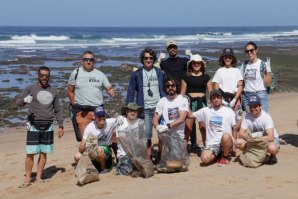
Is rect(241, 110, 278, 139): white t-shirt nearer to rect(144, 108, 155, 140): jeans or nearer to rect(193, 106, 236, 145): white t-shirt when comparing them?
rect(193, 106, 236, 145): white t-shirt

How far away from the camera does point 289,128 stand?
31.3 feet

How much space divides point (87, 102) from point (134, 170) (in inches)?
45.9

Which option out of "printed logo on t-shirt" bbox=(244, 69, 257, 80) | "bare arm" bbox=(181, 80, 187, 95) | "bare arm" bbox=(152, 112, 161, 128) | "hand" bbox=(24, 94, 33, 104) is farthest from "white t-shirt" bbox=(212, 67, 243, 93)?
"hand" bbox=(24, 94, 33, 104)

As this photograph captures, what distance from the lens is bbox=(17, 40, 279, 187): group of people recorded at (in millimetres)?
6508

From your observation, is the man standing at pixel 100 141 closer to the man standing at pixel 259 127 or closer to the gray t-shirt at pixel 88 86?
the gray t-shirt at pixel 88 86

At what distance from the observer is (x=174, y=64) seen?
723 centimetres

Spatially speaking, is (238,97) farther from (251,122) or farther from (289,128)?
(289,128)

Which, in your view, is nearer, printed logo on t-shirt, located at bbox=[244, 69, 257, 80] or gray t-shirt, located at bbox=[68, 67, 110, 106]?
gray t-shirt, located at bbox=[68, 67, 110, 106]

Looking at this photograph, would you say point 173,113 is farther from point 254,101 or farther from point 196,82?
point 254,101

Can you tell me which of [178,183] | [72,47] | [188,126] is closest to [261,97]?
[188,126]

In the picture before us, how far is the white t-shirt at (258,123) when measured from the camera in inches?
263

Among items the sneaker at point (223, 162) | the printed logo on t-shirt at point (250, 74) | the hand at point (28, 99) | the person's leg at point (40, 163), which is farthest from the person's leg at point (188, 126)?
the hand at point (28, 99)

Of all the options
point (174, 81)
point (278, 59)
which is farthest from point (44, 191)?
point (278, 59)

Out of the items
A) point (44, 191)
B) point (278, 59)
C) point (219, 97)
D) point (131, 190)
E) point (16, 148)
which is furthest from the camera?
point (278, 59)
